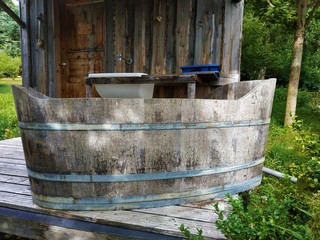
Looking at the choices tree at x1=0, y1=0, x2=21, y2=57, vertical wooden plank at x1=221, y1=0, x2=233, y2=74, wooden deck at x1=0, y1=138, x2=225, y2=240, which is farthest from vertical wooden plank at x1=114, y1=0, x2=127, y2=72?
tree at x1=0, y1=0, x2=21, y2=57

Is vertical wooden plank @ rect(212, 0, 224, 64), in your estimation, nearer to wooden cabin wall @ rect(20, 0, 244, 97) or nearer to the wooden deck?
wooden cabin wall @ rect(20, 0, 244, 97)

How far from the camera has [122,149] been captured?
1.28 metres

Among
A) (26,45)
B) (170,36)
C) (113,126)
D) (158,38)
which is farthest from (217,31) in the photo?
(26,45)

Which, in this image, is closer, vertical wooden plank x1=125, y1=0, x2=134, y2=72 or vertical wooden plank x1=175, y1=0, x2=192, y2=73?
vertical wooden plank x1=175, y1=0, x2=192, y2=73

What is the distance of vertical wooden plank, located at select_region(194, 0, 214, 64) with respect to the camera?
9.86ft

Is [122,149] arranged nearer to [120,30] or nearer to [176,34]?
[176,34]

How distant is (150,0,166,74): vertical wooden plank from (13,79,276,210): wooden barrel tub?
1.91m

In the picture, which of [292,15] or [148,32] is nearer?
[148,32]

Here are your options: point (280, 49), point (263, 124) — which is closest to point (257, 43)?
point (280, 49)

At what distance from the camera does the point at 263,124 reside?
165 cm

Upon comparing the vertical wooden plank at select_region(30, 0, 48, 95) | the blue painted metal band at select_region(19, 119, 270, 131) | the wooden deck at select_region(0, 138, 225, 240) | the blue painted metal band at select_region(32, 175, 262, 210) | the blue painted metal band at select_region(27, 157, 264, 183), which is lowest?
the wooden deck at select_region(0, 138, 225, 240)

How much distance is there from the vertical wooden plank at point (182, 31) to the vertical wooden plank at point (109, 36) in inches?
35.3

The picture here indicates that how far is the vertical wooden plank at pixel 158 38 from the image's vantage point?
3.19m

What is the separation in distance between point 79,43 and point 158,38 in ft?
4.17
